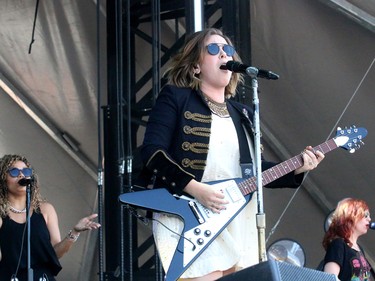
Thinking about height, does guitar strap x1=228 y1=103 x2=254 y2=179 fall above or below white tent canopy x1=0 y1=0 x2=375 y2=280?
below

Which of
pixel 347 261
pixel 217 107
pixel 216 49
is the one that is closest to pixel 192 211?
pixel 217 107

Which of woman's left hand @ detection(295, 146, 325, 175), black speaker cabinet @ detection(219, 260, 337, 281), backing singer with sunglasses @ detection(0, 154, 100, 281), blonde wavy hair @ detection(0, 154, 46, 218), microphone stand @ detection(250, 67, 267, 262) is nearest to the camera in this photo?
black speaker cabinet @ detection(219, 260, 337, 281)

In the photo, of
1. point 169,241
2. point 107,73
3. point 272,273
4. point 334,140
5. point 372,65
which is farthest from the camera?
point 107,73

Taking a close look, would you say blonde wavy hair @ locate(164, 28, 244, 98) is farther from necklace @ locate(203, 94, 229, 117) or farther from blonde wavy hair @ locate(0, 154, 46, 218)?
blonde wavy hair @ locate(0, 154, 46, 218)

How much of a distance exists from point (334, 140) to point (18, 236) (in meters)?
1.72

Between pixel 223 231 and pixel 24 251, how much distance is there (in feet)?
4.95

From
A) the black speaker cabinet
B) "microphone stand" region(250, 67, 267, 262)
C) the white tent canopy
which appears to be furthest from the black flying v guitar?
the white tent canopy

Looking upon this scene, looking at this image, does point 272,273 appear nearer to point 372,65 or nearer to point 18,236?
point 18,236

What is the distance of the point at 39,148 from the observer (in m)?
6.55

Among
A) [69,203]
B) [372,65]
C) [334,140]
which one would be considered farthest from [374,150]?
[69,203]

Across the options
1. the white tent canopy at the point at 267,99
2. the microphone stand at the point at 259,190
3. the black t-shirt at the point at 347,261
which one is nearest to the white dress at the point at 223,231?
the microphone stand at the point at 259,190

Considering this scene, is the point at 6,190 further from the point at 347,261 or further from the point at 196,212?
the point at 347,261

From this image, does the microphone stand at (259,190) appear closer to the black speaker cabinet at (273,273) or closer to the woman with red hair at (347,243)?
the black speaker cabinet at (273,273)

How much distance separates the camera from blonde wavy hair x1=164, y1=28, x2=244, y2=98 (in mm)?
3715
